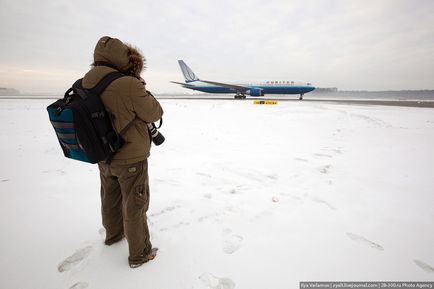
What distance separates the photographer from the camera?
155 centimetres

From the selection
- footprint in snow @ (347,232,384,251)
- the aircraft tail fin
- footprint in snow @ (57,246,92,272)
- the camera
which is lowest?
footprint in snow @ (57,246,92,272)

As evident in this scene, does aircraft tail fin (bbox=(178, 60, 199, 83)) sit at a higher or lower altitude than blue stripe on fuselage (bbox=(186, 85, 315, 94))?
higher

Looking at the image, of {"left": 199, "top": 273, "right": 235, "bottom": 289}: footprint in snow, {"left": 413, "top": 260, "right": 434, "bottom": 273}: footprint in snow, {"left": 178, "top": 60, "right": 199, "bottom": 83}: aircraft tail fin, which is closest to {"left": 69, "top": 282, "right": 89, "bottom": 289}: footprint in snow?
{"left": 199, "top": 273, "right": 235, "bottom": 289}: footprint in snow

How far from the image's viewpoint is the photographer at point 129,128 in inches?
61.1

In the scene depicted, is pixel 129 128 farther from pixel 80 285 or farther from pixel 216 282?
pixel 216 282

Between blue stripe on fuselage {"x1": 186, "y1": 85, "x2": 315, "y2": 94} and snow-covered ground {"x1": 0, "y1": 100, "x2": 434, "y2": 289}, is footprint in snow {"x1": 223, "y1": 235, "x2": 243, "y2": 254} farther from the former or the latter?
blue stripe on fuselage {"x1": 186, "y1": 85, "x2": 315, "y2": 94}

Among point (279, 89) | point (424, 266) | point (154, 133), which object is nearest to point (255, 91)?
point (279, 89)

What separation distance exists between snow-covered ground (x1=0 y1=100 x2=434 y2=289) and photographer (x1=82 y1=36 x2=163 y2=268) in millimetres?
429

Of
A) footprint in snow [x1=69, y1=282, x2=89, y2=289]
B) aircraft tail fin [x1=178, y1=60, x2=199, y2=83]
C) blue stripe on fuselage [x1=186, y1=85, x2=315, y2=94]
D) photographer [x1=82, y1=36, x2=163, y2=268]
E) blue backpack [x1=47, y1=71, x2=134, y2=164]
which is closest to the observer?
blue backpack [x1=47, y1=71, x2=134, y2=164]

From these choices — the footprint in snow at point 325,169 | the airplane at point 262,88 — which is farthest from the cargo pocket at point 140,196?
the airplane at point 262,88

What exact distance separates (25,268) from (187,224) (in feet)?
5.15

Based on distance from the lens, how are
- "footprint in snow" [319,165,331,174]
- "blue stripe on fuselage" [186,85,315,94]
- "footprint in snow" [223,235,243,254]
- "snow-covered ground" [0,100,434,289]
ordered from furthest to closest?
"blue stripe on fuselage" [186,85,315,94], "footprint in snow" [319,165,331,174], "footprint in snow" [223,235,243,254], "snow-covered ground" [0,100,434,289]

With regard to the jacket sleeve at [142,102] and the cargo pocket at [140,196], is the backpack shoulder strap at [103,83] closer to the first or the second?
the jacket sleeve at [142,102]

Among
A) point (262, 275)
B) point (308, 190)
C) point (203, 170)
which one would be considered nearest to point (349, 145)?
point (308, 190)
